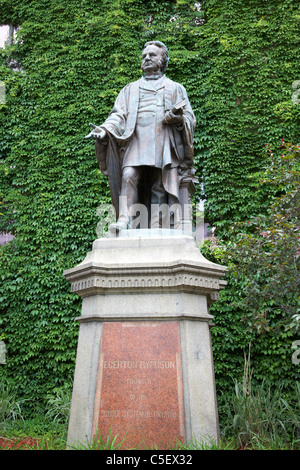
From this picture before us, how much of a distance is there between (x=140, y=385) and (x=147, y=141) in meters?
2.70

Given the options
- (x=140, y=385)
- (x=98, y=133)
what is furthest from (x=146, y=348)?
(x=98, y=133)

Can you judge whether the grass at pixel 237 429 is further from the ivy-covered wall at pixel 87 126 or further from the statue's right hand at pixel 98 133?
the statue's right hand at pixel 98 133

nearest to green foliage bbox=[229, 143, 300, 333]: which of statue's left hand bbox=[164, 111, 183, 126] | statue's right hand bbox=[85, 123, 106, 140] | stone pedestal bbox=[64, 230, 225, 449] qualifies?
stone pedestal bbox=[64, 230, 225, 449]

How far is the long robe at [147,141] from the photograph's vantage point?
5367mm

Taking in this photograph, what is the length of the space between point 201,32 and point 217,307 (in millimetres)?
7031

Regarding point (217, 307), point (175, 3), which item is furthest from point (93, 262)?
point (175, 3)

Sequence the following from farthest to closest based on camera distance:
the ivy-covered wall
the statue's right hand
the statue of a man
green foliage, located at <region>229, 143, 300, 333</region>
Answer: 1. the ivy-covered wall
2. green foliage, located at <region>229, 143, 300, 333</region>
3. the statue of a man
4. the statue's right hand

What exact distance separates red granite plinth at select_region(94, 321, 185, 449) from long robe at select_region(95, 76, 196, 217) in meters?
1.63

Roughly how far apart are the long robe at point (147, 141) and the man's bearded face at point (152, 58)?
285 millimetres

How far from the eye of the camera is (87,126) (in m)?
11.6

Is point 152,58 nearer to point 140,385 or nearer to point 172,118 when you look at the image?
point 172,118

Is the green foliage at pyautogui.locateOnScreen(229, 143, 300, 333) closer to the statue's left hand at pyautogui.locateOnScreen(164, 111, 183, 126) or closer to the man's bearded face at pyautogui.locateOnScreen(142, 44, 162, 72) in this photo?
the statue's left hand at pyautogui.locateOnScreen(164, 111, 183, 126)

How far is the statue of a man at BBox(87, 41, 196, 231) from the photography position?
534cm

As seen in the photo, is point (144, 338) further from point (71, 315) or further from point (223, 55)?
point (223, 55)
